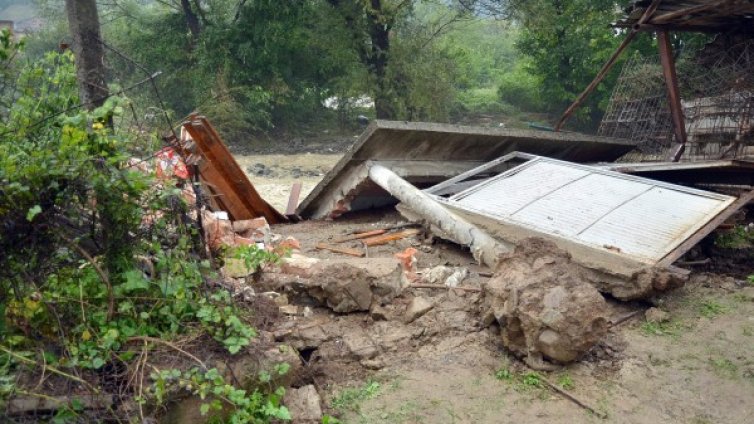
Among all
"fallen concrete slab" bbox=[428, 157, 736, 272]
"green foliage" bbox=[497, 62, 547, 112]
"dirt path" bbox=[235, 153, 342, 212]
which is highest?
"fallen concrete slab" bbox=[428, 157, 736, 272]

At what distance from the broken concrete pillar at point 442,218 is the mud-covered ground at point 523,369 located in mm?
854

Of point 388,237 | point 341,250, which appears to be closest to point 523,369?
point 341,250

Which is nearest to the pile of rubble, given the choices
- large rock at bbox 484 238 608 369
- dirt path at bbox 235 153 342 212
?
large rock at bbox 484 238 608 369

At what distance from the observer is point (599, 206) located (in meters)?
6.13

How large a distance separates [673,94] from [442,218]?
4374mm

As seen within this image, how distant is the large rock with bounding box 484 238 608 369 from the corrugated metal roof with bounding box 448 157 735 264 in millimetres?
1219

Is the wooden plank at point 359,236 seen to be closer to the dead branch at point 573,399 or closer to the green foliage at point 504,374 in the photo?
the green foliage at point 504,374

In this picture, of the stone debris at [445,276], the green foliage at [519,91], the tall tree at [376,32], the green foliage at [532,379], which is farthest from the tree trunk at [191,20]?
the green foliage at [532,379]

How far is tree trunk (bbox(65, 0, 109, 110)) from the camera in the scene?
161 inches

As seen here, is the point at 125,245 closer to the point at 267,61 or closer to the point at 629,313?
the point at 629,313

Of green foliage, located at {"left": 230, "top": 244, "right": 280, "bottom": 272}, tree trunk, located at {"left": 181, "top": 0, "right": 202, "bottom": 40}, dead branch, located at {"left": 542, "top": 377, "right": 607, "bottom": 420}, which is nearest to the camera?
dead branch, located at {"left": 542, "top": 377, "right": 607, "bottom": 420}

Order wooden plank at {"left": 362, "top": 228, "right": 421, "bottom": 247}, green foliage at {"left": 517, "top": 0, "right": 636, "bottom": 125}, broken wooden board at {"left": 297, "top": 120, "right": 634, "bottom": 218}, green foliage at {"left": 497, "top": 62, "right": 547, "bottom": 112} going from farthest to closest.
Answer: green foliage at {"left": 497, "top": 62, "right": 547, "bottom": 112} < green foliage at {"left": 517, "top": 0, "right": 636, "bottom": 125} < broken wooden board at {"left": 297, "top": 120, "right": 634, "bottom": 218} < wooden plank at {"left": 362, "top": 228, "right": 421, "bottom": 247}

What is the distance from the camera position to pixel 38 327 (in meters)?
3.17

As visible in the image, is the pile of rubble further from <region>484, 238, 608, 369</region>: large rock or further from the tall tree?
the tall tree
